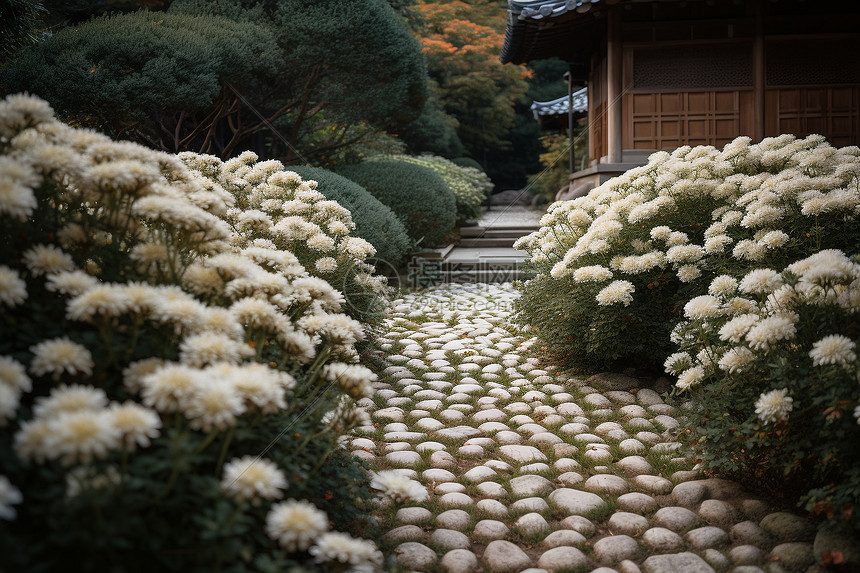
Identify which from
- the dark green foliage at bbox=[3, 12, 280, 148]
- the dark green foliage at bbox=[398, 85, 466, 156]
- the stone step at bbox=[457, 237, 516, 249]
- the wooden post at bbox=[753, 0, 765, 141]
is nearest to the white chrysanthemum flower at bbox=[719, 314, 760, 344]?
the dark green foliage at bbox=[3, 12, 280, 148]

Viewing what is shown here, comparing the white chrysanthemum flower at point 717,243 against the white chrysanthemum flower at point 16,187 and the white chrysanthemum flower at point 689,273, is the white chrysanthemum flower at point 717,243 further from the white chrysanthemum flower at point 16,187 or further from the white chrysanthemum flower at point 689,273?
the white chrysanthemum flower at point 16,187

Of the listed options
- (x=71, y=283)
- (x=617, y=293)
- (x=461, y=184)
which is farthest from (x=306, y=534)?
(x=461, y=184)

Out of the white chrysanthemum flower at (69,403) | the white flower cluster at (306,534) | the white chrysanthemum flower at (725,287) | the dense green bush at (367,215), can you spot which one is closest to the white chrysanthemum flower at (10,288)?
the white chrysanthemum flower at (69,403)

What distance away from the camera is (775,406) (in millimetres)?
2258

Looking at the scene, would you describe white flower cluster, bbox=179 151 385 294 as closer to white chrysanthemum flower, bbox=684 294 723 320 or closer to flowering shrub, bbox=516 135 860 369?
flowering shrub, bbox=516 135 860 369

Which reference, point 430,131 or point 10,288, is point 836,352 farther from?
point 430,131

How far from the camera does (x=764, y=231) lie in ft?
11.0

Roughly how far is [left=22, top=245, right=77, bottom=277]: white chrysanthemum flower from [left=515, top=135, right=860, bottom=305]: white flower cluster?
2.91m

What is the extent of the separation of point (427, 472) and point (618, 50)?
7.59m

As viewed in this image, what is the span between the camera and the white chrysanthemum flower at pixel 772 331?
2.33 m

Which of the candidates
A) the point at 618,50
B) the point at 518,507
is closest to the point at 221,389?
the point at 518,507

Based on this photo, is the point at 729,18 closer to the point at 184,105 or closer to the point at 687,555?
the point at 184,105

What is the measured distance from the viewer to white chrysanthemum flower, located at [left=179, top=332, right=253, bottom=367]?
1673 millimetres

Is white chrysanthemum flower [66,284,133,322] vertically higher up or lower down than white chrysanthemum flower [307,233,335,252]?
higher up
